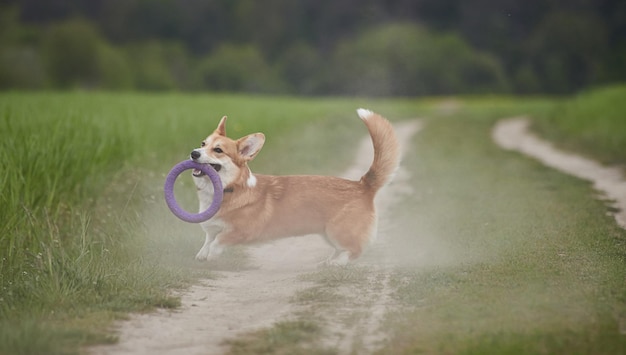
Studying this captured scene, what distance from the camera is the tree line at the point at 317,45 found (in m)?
49.0

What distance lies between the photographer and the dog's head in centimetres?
648

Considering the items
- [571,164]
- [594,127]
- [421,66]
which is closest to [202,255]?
[571,164]

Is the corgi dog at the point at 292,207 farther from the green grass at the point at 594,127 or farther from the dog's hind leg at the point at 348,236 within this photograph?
the green grass at the point at 594,127

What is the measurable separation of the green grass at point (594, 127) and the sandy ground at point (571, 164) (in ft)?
1.18

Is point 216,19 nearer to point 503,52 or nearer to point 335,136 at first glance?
point 503,52

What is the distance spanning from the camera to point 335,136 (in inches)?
719

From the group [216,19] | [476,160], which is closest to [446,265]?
[476,160]

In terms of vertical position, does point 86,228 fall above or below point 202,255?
above

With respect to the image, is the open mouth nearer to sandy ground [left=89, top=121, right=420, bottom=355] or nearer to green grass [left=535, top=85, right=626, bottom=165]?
sandy ground [left=89, top=121, right=420, bottom=355]

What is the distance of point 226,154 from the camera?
6.56 meters

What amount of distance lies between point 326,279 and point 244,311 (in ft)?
2.85

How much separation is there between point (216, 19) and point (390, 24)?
58.1 ft

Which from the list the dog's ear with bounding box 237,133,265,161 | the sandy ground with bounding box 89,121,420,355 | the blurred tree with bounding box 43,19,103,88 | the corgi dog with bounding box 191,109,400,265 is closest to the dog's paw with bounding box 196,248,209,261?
the corgi dog with bounding box 191,109,400,265

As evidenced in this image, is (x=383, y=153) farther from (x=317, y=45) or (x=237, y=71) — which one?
(x=317, y=45)
